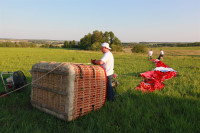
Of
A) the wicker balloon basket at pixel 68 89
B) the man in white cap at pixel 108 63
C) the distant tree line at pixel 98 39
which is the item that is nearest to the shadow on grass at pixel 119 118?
the wicker balloon basket at pixel 68 89

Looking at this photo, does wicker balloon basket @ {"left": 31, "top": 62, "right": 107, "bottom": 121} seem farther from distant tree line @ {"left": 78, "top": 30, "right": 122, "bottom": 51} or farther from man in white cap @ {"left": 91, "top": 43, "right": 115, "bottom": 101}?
distant tree line @ {"left": 78, "top": 30, "right": 122, "bottom": 51}

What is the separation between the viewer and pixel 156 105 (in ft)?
14.6

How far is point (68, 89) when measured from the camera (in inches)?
134

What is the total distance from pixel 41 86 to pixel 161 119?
10.8 feet

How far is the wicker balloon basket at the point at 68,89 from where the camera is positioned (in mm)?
3465

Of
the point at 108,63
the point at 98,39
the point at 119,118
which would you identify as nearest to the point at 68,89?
the point at 119,118

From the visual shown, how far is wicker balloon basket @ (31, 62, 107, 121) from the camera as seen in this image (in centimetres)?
346

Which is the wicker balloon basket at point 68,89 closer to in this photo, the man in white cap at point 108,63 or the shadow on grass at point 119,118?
the shadow on grass at point 119,118

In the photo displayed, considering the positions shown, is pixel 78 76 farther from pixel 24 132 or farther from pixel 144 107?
pixel 144 107

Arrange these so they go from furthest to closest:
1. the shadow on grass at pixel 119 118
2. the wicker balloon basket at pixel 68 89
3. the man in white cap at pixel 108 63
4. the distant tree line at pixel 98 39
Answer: the distant tree line at pixel 98 39, the man in white cap at pixel 108 63, the wicker balloon basket at pixel 68 89, the shadow on grass at pixel 119 118

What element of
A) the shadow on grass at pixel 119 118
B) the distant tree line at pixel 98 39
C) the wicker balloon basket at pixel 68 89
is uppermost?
the distant tree line at pixel 98 39

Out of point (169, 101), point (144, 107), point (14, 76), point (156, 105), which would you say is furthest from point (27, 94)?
point (169, 101)

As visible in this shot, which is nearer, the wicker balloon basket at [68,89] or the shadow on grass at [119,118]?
the shadow on grass at [119,118]

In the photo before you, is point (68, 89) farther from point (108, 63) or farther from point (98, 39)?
point (98, 39)
